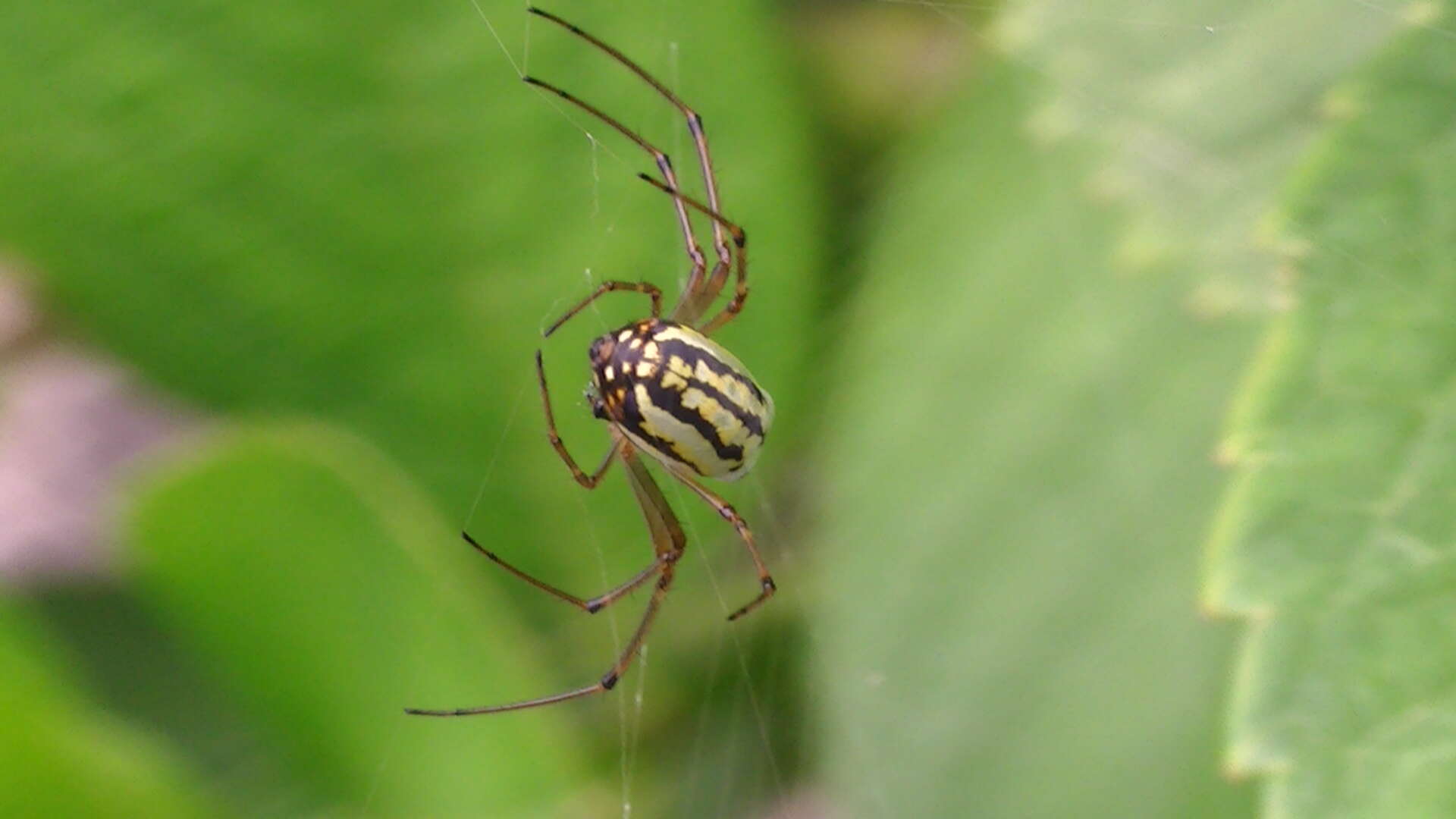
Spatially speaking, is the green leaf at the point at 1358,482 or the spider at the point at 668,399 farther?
the spider at the point at 668,399

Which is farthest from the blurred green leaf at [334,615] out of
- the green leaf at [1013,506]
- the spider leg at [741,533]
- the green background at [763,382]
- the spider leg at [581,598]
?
the green leaf at [1013,506]

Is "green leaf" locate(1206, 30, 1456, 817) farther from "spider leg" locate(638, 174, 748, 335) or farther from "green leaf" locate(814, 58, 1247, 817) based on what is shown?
"spider leg" locate(638, 174, 748, 335)

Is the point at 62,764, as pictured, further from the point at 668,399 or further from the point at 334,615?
the point at 668,399

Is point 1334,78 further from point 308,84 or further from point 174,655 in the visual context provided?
point 174,655

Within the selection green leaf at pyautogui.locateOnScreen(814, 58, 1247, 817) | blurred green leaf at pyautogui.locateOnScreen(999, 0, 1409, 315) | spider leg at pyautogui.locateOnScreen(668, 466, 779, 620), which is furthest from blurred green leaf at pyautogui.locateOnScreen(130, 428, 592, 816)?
blurred green leaf at pyautogui.locateOnScreen(999, 0, 1409, 315)

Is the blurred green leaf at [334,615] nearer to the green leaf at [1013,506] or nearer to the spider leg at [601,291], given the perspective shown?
the spider leg at [601,291]

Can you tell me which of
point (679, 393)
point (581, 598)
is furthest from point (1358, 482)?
point (581, 598)
